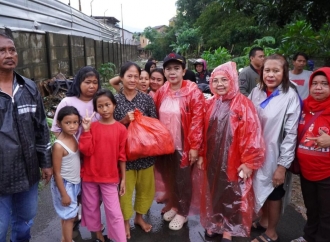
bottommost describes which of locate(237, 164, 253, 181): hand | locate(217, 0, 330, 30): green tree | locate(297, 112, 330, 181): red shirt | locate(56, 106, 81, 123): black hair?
locate(237, 164, 253, 181): hand

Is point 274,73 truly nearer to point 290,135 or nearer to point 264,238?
point 290,135

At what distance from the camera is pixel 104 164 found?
2484 mm

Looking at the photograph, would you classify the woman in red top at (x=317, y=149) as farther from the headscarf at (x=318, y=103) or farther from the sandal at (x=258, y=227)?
the sandal at (x=258, y=227)

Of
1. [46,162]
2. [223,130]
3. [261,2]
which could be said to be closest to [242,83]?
[261,2]

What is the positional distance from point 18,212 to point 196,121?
5.72ft

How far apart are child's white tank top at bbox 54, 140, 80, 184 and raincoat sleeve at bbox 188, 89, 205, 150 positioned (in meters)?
1.08

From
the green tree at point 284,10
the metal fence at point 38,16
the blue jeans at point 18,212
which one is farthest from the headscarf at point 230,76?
the metal fence at point 38,16

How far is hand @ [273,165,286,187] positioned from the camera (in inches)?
93.0

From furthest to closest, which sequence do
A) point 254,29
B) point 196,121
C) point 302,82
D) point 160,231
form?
point 254,29 < point 302,82 < point 160,231 < point 196,121

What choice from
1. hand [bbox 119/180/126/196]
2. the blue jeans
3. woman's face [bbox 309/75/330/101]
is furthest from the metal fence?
woman's face [bbox 309/75/330/101]

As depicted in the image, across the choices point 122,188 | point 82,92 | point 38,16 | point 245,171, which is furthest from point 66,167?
point 38,16

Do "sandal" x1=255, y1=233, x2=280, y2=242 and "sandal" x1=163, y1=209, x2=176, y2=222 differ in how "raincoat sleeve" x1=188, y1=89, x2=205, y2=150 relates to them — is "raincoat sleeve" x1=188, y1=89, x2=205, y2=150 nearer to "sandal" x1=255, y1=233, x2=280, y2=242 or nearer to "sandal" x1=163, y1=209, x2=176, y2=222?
"sandal" x1=163, y1=209, x2=176, y2=222

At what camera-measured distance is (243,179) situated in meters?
2.53

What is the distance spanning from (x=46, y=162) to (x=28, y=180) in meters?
0.20
